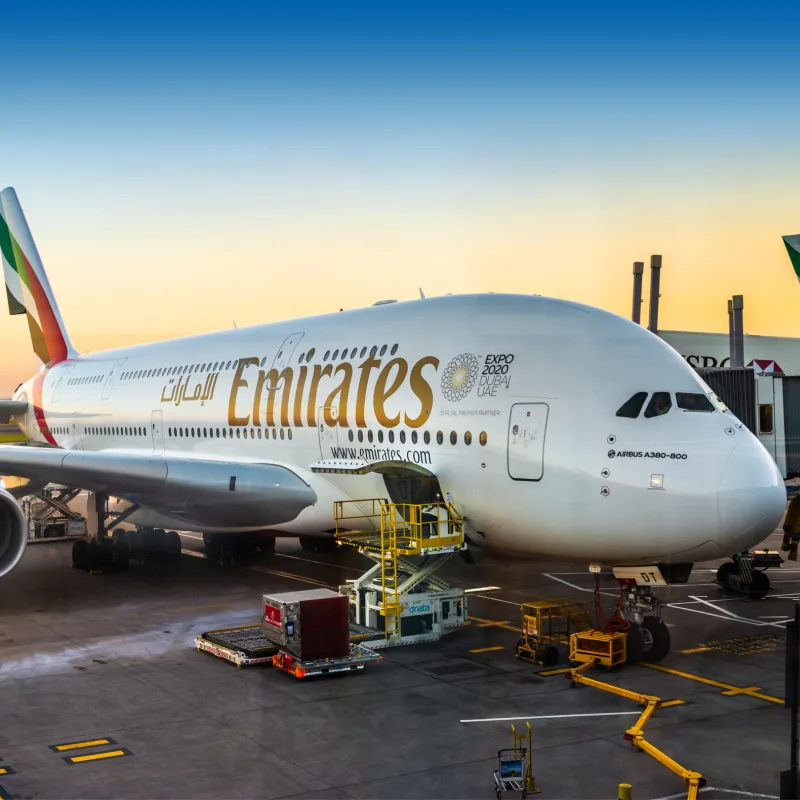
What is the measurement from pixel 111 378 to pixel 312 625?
15.6 meters

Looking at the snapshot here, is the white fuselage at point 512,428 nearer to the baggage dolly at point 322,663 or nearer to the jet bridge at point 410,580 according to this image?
the jet bridge at point 410,580

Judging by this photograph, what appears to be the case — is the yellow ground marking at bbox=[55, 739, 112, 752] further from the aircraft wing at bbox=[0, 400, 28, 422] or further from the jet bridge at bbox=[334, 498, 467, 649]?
the aircraft wing at bbox=[0, 400, 28, 422]

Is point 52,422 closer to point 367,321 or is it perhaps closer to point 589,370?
point 367,321

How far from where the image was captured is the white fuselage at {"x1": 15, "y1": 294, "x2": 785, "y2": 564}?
12.6 meters

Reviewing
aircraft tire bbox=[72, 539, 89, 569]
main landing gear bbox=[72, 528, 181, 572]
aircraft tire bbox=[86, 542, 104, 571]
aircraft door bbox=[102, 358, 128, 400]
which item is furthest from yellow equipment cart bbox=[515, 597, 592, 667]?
aircraft door bbox=[102, 358, 128, 400]

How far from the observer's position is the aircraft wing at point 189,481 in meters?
18.4

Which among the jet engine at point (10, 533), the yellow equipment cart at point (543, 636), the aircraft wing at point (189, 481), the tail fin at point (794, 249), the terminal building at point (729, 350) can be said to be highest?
the tail fin at point (794, 249)

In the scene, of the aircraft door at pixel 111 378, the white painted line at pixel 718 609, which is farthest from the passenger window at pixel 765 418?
the aircraft door at pixel 111 378

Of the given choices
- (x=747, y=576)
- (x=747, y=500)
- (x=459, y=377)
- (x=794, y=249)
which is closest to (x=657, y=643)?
(x=747, y=500)

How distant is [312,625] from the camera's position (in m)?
12.9

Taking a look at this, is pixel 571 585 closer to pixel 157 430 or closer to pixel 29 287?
pixel 157 430

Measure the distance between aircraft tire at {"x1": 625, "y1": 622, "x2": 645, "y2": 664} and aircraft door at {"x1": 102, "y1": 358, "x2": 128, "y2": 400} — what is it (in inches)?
664

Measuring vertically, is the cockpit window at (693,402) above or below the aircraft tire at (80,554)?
above

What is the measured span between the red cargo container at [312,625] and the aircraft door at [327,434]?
458 cm
